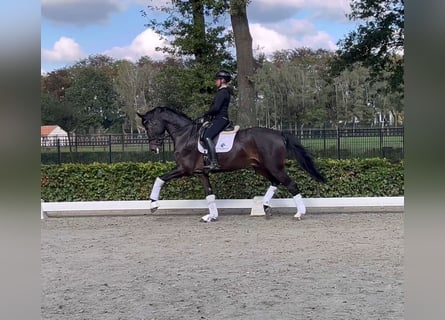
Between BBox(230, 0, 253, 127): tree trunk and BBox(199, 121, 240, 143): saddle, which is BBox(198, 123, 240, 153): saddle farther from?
BBox(230, 0, 253, 127): tree trunk

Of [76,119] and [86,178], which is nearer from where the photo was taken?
[86,178]

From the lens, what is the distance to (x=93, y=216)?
9430 mm

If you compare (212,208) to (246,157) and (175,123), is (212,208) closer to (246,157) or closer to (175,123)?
(246,157)

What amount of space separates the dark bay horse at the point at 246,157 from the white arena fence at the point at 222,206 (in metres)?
0.63

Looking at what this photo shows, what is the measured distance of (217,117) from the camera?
841cm

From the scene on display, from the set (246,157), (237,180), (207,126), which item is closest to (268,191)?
(246,157)

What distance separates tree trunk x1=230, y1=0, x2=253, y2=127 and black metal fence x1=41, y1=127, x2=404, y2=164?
5.20 feet

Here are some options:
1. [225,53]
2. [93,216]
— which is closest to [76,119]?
[225,53]

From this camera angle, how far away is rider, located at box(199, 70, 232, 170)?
8312 millimetres

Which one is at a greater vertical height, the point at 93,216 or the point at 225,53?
the point at 225,53

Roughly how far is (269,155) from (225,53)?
4536 mm

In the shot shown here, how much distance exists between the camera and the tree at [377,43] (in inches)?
482
